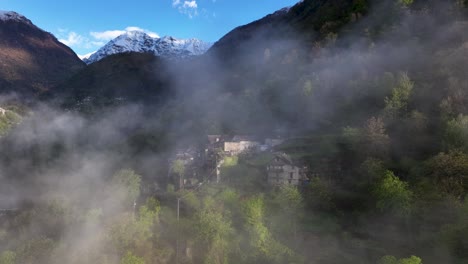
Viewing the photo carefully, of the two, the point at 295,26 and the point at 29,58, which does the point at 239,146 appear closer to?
the point at 295,26

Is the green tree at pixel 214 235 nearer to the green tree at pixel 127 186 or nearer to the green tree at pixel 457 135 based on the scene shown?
the green tree at pixel 127 186

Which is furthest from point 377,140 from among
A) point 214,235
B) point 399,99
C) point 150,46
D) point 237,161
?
point 150,46

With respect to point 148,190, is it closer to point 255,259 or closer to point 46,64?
point 255,259

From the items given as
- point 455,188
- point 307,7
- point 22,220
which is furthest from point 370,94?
point 307,7

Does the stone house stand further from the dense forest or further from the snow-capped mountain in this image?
the snow-capped mountain

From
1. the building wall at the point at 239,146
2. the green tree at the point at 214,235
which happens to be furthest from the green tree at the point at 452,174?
the building wall at the point at 239,146

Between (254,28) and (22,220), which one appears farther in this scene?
(254,28)
